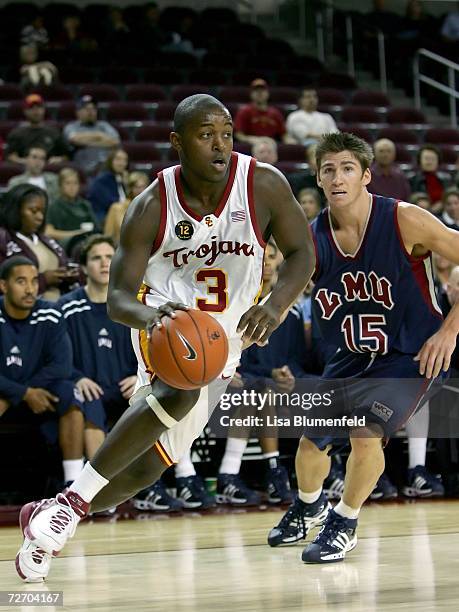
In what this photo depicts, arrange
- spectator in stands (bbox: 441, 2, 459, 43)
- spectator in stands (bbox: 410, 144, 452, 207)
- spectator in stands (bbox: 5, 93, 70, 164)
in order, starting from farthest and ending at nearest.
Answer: spectator in stands (bbox: 441, 2, 459, 43)
spectator in stands (bbox: 410, 144, 452, 207)
spectator in stands (bbox: 5, 93, 70, 164)

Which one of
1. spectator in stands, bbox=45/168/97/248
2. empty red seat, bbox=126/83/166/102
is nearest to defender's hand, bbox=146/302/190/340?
spectator in stands, bbox=45/168/97/248

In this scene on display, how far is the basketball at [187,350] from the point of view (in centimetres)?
340

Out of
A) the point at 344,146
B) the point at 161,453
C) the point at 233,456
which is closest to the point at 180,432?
the point at 161,453

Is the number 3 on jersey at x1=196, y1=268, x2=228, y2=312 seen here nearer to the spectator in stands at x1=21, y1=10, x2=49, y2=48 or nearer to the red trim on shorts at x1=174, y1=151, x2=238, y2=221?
the red trim on shorts at x1=174, y1=151, x2=238, y2=221

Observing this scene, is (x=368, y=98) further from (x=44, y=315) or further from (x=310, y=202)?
Answer: (x=44, y=315)

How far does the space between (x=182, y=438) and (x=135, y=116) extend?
865 centimetres

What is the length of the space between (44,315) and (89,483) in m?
2.58

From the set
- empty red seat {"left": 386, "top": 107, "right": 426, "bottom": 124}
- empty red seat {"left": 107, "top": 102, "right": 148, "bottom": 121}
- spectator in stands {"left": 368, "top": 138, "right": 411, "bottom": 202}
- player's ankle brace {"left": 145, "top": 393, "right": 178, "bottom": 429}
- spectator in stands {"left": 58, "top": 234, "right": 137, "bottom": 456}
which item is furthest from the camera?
empty red seat {"left": 386, "top": 107, "right": 426, "bottom": 124}

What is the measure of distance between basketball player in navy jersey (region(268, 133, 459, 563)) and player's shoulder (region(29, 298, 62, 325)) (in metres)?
2.07

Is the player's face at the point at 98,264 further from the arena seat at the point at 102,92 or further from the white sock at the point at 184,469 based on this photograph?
the arena seat at the point at 102,92

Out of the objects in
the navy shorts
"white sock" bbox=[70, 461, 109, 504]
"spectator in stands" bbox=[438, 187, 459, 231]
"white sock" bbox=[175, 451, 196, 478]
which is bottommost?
"white sock" bbox=[175, 451, 196, 478]

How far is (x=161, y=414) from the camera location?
363cm

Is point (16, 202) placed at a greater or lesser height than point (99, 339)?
greater

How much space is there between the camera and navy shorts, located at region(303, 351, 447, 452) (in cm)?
440
